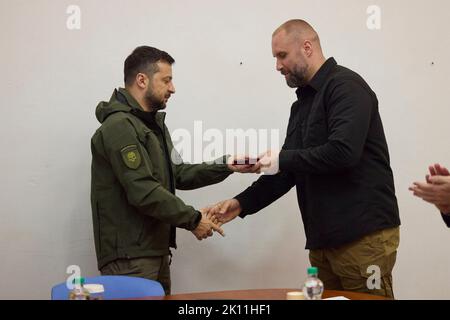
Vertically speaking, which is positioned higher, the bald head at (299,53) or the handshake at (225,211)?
the bald head at (299,53)

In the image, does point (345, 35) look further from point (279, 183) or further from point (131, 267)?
point (131, 267)

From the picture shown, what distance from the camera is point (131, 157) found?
2602mm

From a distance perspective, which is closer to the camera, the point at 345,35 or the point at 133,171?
the point at 133,171

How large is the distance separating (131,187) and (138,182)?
36mm

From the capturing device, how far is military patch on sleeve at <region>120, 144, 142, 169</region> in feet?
8.51

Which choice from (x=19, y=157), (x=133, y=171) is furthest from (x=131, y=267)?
(x=19, y=157)

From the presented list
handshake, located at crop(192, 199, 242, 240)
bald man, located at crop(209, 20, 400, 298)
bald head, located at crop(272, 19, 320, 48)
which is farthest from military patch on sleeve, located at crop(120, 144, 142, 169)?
bald head, located at crop(272, 19, 320, 48)

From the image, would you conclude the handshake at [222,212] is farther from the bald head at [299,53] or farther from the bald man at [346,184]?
the bald head at [299,53]

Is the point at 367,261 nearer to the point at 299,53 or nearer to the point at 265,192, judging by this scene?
the point at 265,192

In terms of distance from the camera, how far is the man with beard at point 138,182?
103 inches

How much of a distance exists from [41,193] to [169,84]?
3.10 feet

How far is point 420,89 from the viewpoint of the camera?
3457 millimetres

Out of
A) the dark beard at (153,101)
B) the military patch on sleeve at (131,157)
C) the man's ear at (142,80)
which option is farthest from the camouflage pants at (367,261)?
the man's ear at (142,80)

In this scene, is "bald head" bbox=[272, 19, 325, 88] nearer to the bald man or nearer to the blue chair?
the bald man
